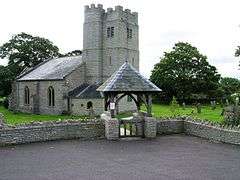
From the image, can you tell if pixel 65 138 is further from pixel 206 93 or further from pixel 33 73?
pixel 206 93

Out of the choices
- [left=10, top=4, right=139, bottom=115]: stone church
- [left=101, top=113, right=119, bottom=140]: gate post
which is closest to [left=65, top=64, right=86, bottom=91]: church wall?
[left=10, top=4, right=139, bottom=115]: stone church

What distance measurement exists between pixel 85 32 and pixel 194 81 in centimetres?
2024

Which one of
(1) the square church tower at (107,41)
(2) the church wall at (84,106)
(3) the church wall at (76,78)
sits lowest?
(2) the church wall at (84,106)

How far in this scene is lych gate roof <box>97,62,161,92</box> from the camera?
20922 mm

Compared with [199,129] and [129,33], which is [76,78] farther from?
[199,129]

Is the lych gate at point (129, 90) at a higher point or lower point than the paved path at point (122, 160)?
higher

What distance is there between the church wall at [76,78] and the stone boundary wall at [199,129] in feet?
63.2

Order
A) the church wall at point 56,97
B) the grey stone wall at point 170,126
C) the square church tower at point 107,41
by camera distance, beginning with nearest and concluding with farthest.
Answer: the grey stone wall at point 170,126, the church wall at point 56,97, the square church tower at point 107,41

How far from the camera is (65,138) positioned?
20.6 metres

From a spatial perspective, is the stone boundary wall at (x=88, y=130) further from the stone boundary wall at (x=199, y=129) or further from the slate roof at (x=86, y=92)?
the slate roof at (x=86, y=92)

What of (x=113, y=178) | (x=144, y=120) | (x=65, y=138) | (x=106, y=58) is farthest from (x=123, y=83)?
(x=106, y=58)

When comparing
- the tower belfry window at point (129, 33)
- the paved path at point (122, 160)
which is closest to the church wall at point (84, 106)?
the tower belfry window at point (129, 33)

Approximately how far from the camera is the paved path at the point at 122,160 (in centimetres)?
1256

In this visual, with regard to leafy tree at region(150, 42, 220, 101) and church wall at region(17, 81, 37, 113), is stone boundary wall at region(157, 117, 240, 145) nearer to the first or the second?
church wall at region(17, 81, 37, 113)
